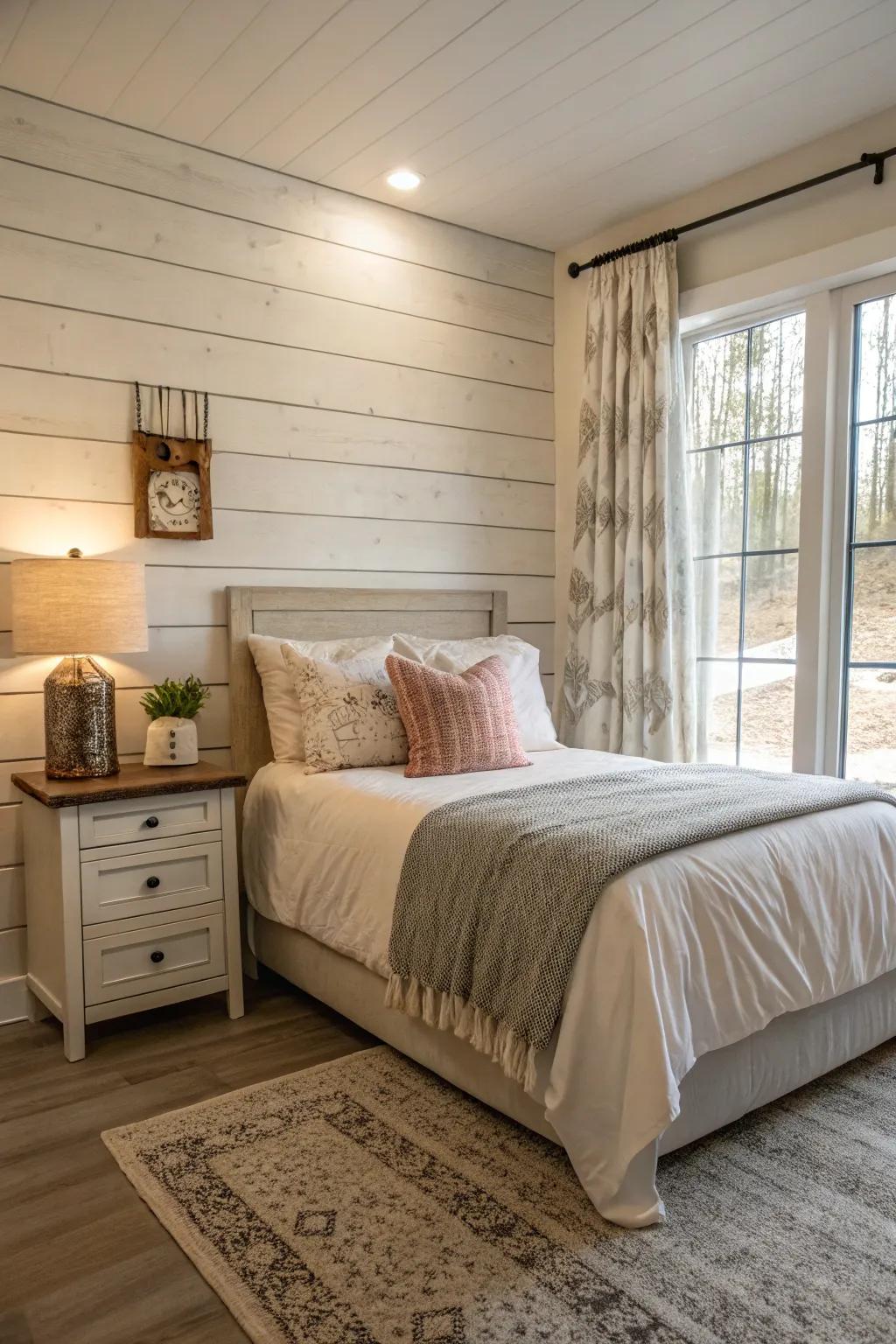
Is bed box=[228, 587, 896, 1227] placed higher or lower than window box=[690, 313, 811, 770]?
lower

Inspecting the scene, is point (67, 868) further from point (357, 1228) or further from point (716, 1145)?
point (716, 1145)

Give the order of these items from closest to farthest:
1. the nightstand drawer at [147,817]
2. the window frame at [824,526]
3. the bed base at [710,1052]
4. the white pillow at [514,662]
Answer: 1. the bed base at [710,1052]
2. the nightstand drawer at [147,817]
3. the window frame at [824,526]
4. the white pillow at [514,662]

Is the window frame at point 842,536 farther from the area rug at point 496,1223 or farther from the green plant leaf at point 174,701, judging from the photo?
the green plant leaf at point 174,701

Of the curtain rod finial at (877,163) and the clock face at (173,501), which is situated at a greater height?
the curtain rod finial at (877,163)

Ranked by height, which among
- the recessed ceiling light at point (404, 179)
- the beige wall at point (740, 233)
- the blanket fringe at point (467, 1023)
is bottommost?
the blanket fringe at point (467, 1023)

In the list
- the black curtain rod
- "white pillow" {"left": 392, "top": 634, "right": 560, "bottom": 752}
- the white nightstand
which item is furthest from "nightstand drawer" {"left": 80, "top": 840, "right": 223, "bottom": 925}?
the black curtain rod

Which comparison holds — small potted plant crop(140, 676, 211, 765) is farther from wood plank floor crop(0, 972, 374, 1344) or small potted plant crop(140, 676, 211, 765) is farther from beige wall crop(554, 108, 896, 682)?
beige wall crop(554, 108, 896, 682)

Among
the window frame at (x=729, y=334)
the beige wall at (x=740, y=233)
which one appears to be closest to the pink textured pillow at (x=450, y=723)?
the window frame at (x=729, y=334)

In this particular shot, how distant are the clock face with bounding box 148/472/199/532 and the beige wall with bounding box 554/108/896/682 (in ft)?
5.37

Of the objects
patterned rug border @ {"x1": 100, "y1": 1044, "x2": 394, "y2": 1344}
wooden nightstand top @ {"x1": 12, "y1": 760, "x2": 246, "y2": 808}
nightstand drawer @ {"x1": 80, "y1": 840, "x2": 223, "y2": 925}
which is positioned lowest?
patterned rug border @ {"x1": 100, "y1": 1044, "x2": 394, "y2": 1344}

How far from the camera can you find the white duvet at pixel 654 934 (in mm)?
1797

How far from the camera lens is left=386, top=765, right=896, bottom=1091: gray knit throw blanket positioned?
1901 millimetres

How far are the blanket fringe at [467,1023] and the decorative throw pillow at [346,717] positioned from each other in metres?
0.79

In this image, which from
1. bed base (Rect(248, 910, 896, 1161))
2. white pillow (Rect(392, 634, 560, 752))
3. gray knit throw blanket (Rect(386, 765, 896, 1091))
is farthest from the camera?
white pillow (Rect(392, 634, 560, 752))
